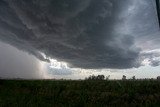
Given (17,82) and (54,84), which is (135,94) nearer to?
(54,84)

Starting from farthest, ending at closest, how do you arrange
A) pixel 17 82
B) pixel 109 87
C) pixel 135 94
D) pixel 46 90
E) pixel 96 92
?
pixel 17 82 < pixel 46 90 < pixel 109 87 < pixel 96 92 < pixel 135 94

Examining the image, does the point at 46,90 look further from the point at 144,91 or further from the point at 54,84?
the point at 144,91

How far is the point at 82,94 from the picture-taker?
34.1 m

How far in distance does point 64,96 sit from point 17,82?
16.6 meters

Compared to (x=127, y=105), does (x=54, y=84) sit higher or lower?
higher

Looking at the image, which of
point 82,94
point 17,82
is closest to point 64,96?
point 82,94

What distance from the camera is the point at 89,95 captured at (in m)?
32.9

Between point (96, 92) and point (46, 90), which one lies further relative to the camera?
point (46, 90)

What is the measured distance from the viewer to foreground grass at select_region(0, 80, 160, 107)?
29000 mm

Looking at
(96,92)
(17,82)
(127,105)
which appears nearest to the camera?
(127,105)

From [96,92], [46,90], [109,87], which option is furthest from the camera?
[46,90]

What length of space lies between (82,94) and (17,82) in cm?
1785

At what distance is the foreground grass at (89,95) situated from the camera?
29.0m

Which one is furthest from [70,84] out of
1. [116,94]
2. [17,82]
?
[17,82]
